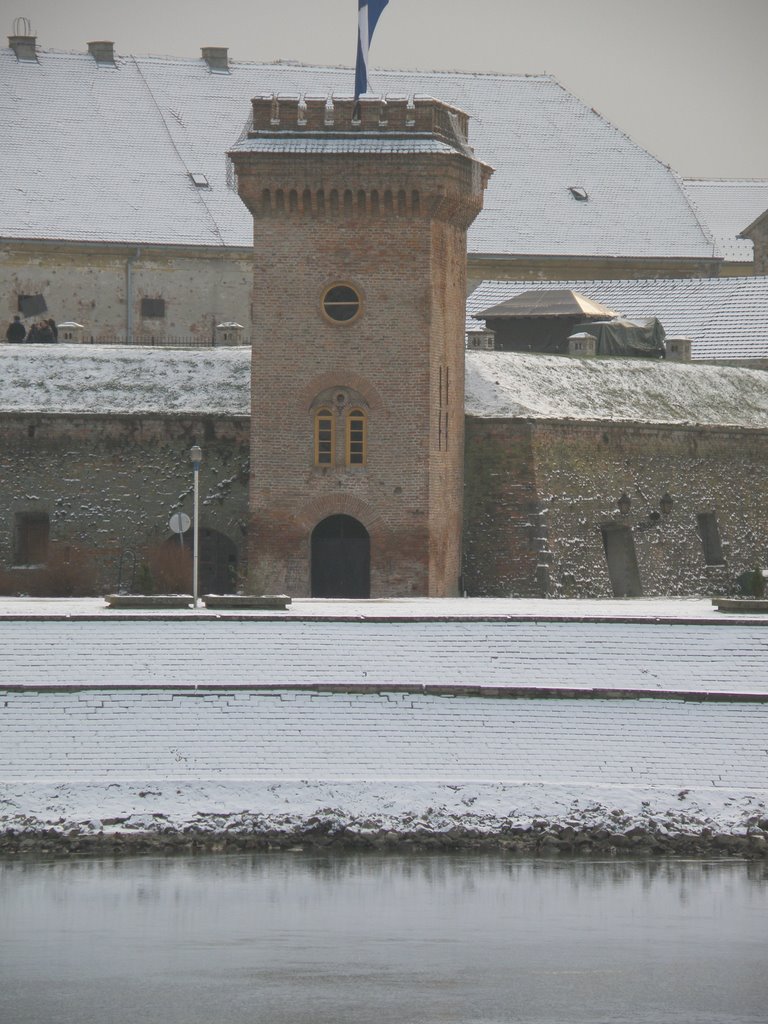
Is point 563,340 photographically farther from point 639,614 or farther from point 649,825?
point 649,825

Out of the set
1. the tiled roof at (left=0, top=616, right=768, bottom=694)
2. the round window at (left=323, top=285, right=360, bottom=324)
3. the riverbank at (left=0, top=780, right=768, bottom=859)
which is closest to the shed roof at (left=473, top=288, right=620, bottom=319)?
the round window at (left=323, top=285, right=360, bottom=324)

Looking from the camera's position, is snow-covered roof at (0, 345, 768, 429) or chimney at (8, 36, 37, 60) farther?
chimney at (8, 36, 37, 60)

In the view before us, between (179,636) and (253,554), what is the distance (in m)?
12.4

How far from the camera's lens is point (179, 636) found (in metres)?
38.1

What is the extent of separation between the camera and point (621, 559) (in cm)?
5556

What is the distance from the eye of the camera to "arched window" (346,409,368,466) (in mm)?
50156

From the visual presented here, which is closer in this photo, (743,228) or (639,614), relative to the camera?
(639,614)

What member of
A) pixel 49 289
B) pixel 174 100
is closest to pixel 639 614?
pixel 49 289

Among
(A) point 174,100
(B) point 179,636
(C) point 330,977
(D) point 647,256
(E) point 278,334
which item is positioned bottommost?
(C) point 330,977

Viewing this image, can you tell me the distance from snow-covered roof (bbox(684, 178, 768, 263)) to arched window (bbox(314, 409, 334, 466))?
26.6 metres

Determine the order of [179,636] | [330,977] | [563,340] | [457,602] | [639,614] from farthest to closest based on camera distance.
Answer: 1. [563,340]
2. [457,602]
3. [639,614]
4. [179,636]
5. [330,977]

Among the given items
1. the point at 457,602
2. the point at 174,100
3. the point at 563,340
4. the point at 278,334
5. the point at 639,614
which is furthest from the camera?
Result: the point at 174,100

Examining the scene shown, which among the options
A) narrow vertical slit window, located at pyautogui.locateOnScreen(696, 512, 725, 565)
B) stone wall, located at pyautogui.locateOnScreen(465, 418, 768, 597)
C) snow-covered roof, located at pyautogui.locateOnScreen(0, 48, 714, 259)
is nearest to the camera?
stone wall, located at pyautogui.locateOnScreen(465, 418, 768, 597)

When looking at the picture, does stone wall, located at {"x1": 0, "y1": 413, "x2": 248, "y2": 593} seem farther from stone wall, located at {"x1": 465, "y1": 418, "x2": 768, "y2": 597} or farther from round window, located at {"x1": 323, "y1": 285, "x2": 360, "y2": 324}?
stone wall, located at {"x1": 465, "y1": 418, "x2": 768, "y2": 597}
